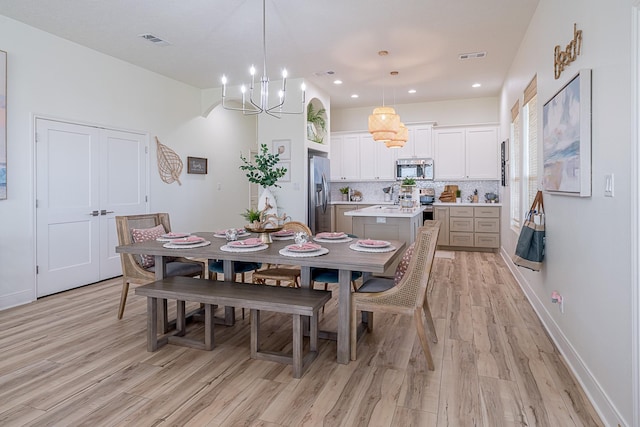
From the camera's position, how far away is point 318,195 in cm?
640

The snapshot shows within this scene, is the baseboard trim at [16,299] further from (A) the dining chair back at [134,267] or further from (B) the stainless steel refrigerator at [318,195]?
(B) the stainless steel refrigerator at [318,195]

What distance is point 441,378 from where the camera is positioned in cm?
237

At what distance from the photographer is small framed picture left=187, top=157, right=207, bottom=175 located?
6273 millimetres

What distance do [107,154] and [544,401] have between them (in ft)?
17.0

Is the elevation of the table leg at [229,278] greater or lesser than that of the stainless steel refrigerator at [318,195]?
lesser

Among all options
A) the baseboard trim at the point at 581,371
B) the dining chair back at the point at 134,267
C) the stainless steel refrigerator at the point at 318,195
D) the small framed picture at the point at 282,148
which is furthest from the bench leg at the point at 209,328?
the small framed picture at the point at 282,148

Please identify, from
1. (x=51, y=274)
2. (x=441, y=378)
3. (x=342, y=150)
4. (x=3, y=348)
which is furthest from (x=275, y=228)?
(x=342, y=150)

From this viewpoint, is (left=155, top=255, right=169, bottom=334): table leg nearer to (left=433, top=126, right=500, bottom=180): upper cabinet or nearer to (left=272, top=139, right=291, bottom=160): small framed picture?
(left=272, top=139, right=291, bottom=160): small framed picture

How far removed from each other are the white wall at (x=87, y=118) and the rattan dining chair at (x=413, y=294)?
3633 millimetres

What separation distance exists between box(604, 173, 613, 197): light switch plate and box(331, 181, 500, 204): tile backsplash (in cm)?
582

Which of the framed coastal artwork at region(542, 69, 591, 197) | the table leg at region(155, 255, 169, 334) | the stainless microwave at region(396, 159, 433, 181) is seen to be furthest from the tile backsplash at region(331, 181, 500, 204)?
the table leg at region(155, 255, 169, 334)

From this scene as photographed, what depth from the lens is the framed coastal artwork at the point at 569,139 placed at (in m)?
2.17

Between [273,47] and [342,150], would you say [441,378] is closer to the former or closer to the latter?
[273,47]

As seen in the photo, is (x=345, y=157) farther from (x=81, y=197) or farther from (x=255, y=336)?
(x=255, y=336)
